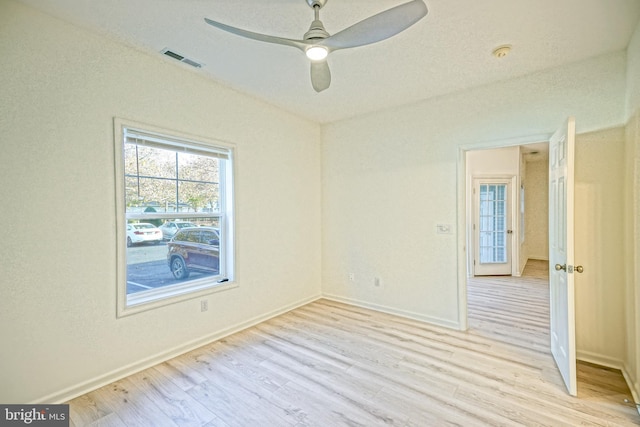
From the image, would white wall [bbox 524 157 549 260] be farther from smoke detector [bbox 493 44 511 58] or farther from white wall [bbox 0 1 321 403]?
white wall [bbox 0 1 321 403]

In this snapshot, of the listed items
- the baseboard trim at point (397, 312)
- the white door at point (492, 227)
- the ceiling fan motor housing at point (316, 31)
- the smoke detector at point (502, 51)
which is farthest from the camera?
the white door at point (492, 227)

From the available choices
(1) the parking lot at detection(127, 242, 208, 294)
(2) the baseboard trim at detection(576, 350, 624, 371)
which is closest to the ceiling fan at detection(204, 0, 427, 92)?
(1) the parking lot at detection(127, 242, 208, 294)

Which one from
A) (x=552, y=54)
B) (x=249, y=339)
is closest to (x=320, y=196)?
(x=249, y=339)

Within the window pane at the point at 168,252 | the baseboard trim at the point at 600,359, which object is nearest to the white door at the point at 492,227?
the baseboard trim at the point at 600,359

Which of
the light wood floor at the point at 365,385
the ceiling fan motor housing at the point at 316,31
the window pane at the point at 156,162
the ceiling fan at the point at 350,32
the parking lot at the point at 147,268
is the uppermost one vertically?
the ceiling fan motor housing at the point at 316,31

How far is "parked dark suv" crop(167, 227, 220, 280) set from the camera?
9.44ft

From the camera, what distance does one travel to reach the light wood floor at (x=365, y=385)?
1877 millimetres

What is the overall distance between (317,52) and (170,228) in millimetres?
2143

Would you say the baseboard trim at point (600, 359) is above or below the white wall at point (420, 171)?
below

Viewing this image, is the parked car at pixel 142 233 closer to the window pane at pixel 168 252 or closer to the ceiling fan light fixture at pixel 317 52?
the window pane at pixel 168 252

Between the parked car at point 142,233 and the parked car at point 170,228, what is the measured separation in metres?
0.05

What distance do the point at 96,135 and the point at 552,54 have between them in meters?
3.90

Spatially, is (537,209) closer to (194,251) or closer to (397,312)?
(397,312)

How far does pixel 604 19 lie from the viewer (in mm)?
2031
